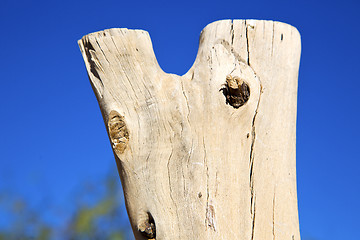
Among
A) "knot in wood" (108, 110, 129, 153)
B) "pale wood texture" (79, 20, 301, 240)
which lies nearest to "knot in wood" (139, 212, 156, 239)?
"pale wood texture" (79, 20, 301, 240)

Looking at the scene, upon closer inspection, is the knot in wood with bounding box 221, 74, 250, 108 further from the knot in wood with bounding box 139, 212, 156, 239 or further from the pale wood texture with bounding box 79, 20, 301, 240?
the knot in wood with bounding box 139, 212, 156, 239

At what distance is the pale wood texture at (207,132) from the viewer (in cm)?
227

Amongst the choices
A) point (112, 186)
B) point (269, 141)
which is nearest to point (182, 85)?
point (269, 141)

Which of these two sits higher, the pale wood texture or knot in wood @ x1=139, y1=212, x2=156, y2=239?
the pale wood texture

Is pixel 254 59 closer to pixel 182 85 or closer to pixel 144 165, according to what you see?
pixel 182 85

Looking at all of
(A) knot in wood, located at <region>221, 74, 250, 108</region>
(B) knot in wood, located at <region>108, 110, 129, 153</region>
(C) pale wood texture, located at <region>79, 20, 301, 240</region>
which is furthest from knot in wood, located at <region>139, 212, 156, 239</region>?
(A) knot in wood, located at <region>221, 74, 250, 108</region>

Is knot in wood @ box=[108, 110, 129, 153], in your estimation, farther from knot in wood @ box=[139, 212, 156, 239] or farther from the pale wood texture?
knot in wood @ box=[139, 212, 156, 239]

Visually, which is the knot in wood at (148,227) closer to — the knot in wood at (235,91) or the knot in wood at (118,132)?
the knot in wood at (118,132)

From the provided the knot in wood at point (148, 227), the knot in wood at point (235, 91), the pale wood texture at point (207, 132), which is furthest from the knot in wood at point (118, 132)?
the knot in wood at point (235, 91)

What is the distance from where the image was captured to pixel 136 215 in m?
2.37

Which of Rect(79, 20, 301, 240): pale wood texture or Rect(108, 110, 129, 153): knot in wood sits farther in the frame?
Rect(108, 110, 129, 153): knot in wood

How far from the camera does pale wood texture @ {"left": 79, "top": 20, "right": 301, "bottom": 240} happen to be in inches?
89.4

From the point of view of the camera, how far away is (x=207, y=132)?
2.32m
